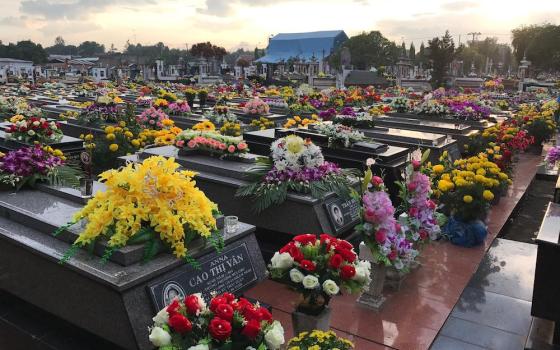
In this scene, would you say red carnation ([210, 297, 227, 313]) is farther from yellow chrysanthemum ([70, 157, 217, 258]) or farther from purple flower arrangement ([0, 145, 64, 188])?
purple flower arrangement ([0, 145, 64, 188])

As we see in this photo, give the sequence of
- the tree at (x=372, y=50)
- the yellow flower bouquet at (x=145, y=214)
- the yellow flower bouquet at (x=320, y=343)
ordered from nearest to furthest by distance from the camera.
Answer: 1. the yellow flower bouquet at (x=320, y=343)
2. the yellow flower bouquet at (x=145, y=214)
3. the tree at (x=372, y=50)

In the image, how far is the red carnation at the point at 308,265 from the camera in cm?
314

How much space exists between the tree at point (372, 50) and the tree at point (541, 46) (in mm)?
17991

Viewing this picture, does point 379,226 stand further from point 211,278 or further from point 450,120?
point 450,120

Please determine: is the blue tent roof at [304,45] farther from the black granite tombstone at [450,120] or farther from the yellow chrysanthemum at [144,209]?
the yellow chrysanthemum at [144,209]

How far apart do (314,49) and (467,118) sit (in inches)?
2844

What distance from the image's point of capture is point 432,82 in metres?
33.0

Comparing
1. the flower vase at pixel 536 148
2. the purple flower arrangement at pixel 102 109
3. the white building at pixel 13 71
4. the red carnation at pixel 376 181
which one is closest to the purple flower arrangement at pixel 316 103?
the flower vase at pixel 536 148

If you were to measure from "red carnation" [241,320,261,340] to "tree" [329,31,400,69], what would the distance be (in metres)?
70.9

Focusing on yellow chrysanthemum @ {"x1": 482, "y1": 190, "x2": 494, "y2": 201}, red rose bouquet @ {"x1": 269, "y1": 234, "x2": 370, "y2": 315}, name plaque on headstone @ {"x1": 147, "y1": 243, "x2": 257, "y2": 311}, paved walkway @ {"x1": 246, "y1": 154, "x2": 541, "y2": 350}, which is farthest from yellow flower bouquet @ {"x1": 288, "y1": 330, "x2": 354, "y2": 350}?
yellow chrysanthemum @ {"x1": 482, "y1": 190, "x2": 494, "y2": 201}

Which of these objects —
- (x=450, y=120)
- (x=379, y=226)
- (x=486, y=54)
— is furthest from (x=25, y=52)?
(x=486, y=54)

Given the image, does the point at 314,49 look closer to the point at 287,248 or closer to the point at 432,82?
the point at 432,82

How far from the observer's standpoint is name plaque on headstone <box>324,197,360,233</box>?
5430mm

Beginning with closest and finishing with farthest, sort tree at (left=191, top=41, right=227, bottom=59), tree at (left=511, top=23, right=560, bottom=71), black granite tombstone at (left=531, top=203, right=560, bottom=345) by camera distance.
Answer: black granite tombstone at (left=531, top=203, right=560, bottom=345) → tree at (left=191, top=41, right=227, bottom=59) → tree at (left=511, top=23, right=560, bottom=71)
